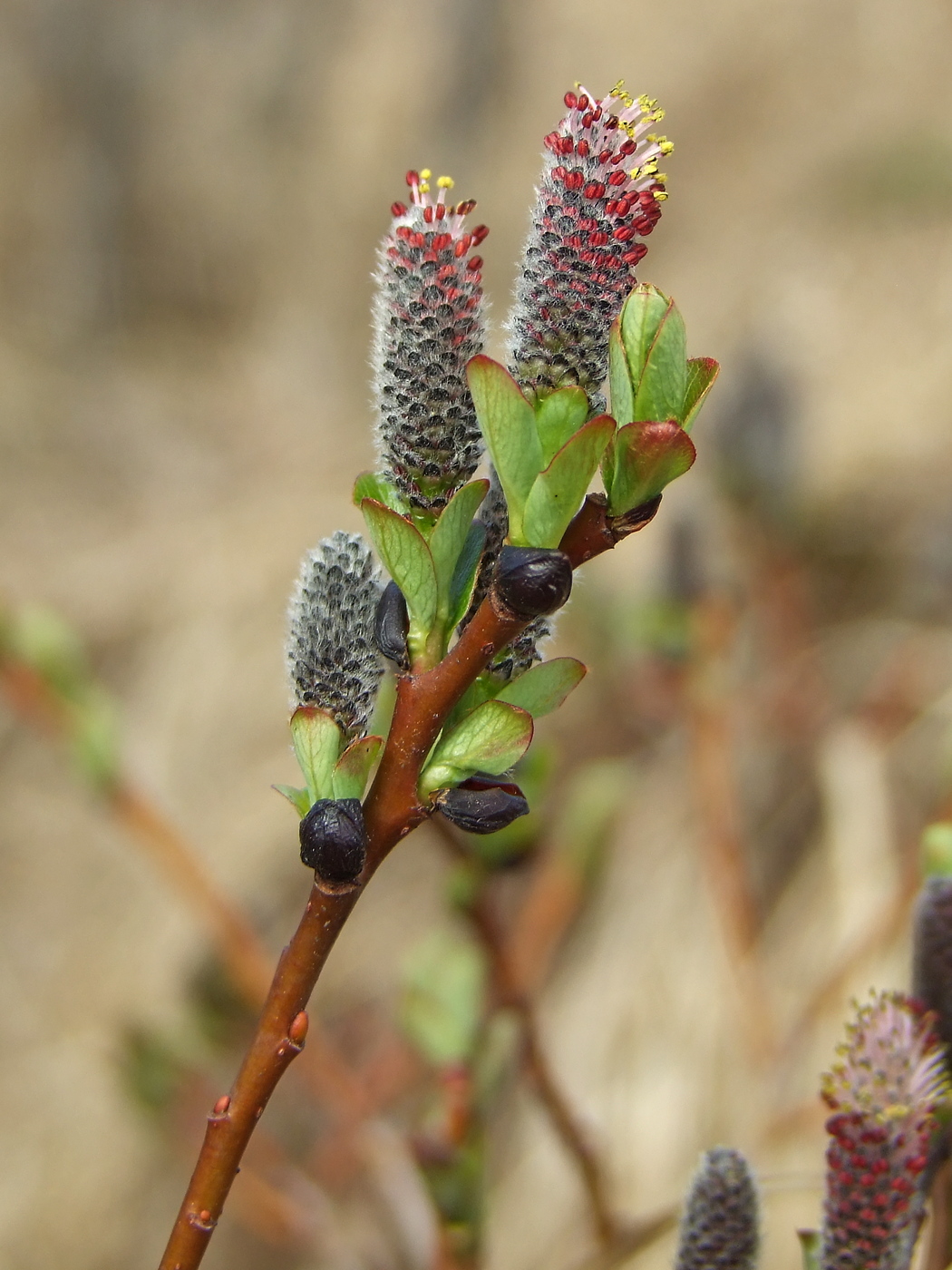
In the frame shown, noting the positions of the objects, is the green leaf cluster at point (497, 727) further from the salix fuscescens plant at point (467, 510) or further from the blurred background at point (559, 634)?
the blurred background at point (559, 634)

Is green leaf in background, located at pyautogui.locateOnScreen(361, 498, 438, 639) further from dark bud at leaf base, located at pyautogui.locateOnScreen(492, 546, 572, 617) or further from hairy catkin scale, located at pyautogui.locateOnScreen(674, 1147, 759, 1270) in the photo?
hairy catkin scale, located at pyautogui.locateOnScreen(674, 1147, 759, 1270)

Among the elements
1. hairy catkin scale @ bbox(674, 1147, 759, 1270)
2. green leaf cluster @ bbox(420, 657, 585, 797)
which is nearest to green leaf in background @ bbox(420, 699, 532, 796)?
green leaf cluster @ bbox(420, 657, 585, 797)

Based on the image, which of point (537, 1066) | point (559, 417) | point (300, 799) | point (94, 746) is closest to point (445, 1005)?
point (537, 1066)

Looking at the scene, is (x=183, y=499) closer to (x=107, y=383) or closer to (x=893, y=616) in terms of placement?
(x=107, y=383)

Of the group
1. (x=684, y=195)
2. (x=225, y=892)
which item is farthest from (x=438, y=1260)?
(x=684, y=195)

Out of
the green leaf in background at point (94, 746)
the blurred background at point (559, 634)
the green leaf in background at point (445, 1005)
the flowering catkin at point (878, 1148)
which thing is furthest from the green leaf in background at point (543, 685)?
the green leaf in background at point (94, 746)

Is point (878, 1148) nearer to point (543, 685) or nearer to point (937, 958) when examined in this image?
point (937, 958)
